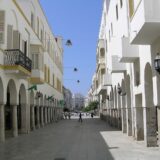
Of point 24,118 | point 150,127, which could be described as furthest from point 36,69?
point 150,127

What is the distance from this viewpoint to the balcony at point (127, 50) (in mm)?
19094

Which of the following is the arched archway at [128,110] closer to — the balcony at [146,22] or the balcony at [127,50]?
the balcony at [127,50]

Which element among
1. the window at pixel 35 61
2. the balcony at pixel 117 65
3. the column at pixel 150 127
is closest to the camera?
the column at pixel 150 127

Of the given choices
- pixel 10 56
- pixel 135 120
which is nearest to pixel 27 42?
pixel 10 56

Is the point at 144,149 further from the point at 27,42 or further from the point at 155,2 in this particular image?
the point at 27,42

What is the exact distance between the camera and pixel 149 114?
1791cm

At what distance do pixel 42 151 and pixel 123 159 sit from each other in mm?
4878

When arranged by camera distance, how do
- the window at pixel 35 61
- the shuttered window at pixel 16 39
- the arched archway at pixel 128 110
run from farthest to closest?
1. the window at pixel 35 61
2. the arched archway at pixel 128 110
3. the shuttered window at pixel 16 39

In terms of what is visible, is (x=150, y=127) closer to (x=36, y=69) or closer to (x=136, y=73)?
(x=136, y=73)

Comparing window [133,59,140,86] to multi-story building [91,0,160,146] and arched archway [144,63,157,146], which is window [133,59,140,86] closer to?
multi-story building [91,0,160,146]

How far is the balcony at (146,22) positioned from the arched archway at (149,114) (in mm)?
2916

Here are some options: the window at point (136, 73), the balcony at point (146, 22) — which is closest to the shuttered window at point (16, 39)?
the window at point (136, 73)

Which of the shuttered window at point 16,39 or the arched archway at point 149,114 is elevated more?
the shuttered window at point 16,39

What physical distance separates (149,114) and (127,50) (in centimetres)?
359
